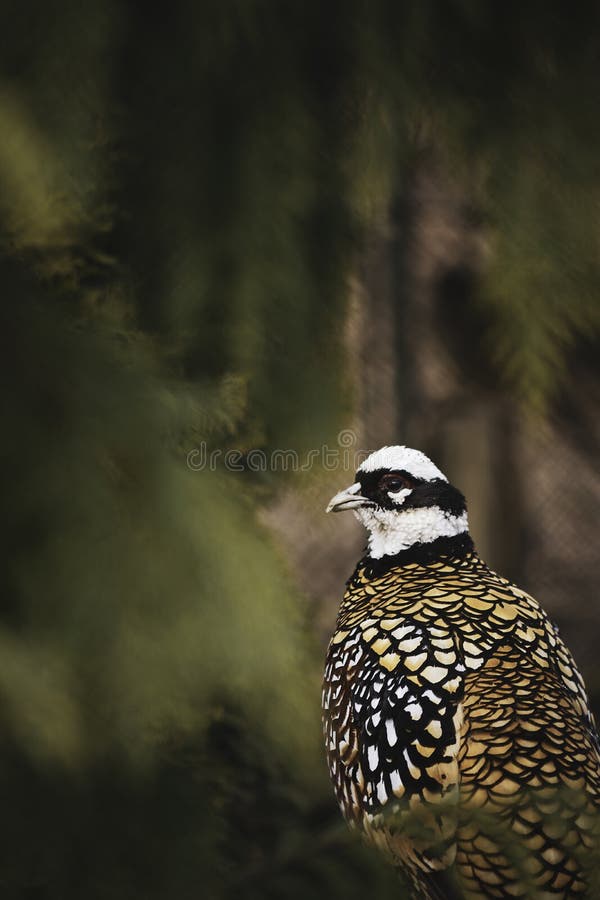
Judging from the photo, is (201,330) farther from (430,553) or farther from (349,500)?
(430,553)

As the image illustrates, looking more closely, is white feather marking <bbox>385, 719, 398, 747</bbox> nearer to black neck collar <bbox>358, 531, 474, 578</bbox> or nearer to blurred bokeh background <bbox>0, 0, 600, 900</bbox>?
black neck collar <bbox>358, 531, 474, 578</bbox>

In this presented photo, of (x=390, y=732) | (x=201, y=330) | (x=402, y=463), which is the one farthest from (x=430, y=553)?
(x=201, y=330)

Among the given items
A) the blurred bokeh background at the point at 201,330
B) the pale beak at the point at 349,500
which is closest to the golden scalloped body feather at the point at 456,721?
the pale beak at the point at 349,500

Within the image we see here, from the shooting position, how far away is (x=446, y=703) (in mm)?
1562

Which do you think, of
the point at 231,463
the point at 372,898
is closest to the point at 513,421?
the point at 231,463

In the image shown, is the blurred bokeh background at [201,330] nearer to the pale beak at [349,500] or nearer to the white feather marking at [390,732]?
the white feather marking at [390,732]

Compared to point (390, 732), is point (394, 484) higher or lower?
higher

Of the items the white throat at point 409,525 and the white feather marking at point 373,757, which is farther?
the white throat at point 409,525

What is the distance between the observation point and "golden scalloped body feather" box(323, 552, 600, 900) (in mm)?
1325

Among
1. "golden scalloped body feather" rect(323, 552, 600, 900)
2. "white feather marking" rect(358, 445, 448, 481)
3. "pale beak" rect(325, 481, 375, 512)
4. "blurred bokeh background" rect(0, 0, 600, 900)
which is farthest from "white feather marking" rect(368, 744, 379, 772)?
"blurred bokeh background" rect(0, 0, 600, 900)

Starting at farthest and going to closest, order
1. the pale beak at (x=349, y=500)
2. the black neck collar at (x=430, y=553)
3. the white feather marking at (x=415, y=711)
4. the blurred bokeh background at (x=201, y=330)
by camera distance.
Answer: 1. the black neck collar at (x=430, y=553)
2. the pale beak at (x=349, y=500)
3. the white feather marking at (x=415, y=711)
4. the blurred bokeh background at (x=201, y=330)

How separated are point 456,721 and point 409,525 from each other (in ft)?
1.90

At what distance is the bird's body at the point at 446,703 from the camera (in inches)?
52.2

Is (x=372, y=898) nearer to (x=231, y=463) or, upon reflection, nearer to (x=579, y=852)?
(x=579, y=852)
